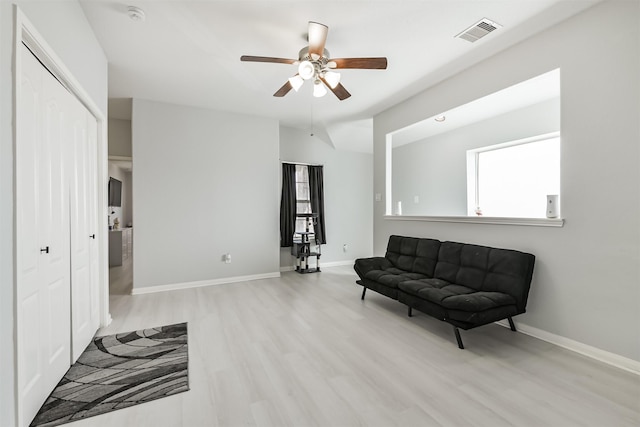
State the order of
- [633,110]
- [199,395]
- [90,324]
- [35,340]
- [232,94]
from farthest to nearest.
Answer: [232,94]
[90,324]
[633,110]
[199,395]
[35,340]

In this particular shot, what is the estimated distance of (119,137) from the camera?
16.4 feet

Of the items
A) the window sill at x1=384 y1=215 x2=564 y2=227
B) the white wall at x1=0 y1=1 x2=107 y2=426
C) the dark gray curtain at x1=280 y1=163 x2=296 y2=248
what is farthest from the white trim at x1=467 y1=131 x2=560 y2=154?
the white wall at x1=0 y1=1 x2=107 y2=426

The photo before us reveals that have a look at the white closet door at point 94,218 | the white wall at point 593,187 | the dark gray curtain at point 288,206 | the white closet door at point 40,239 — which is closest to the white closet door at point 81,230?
the white closet door at point 94,218

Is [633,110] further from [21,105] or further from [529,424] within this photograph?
[21,105]

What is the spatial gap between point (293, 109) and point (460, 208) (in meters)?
3.28

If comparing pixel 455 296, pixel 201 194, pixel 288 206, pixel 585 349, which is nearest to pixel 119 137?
pixel 201 194


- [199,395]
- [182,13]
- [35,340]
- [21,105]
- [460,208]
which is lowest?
[199,395]

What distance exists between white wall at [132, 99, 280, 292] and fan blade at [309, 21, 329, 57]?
8.84 ft

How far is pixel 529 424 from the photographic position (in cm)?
153

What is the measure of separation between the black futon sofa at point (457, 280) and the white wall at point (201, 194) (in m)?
2.09

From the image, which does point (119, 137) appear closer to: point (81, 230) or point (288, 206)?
point (288, 206)

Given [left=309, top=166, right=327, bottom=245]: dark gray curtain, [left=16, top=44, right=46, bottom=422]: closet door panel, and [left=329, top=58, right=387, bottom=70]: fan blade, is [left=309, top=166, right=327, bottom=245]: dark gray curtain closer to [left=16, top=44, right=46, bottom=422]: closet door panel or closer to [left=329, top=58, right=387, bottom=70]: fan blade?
[left=329, top=58, right=387, bottom=70]: fan blade

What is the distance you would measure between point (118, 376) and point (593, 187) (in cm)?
386

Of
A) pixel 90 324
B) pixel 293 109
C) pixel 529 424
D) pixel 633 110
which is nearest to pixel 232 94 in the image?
pixel 293 109
